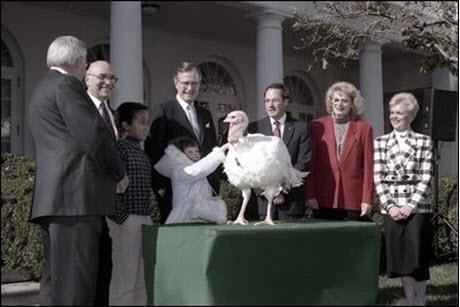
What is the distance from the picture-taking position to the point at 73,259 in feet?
10.2

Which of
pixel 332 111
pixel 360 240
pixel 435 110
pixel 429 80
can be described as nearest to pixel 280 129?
pixel 332 111

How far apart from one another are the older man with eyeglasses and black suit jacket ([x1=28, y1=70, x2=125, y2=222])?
21.9 inches

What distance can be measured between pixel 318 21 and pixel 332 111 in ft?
18.7

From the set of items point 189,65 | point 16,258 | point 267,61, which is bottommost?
point 16,258

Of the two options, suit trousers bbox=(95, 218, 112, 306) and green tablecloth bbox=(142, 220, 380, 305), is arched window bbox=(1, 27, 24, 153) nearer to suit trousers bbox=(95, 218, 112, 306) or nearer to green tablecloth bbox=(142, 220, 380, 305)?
suit trousers bbox=(95, 218, 112, 306)

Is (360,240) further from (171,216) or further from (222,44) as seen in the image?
(222,44)

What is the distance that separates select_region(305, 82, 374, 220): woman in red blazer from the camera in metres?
4.58

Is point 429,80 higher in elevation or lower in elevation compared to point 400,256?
higher

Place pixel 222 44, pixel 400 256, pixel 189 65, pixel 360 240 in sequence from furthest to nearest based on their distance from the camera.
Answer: pixel 222 44 < pixel 400 256 < pixel 189 65 < pixel 360 240

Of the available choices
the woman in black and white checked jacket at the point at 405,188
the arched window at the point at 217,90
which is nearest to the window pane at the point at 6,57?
the arched window at the point at 217,90

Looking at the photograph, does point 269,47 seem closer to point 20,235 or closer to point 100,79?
point 20,235

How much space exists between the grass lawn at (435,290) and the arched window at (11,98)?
7.54 metres

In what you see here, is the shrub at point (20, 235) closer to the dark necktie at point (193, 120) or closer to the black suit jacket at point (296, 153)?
the dark necktie at point (193, 120)

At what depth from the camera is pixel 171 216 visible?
12.4 ft
